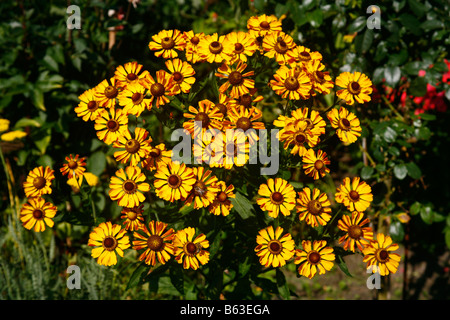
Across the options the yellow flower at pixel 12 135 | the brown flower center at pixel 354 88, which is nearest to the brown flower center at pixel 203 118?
the brown flower center at pixel 354 88

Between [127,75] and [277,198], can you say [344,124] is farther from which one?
[127,75]

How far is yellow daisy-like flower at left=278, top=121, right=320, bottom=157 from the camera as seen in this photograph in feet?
3.73

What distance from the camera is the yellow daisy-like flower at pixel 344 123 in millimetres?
1203

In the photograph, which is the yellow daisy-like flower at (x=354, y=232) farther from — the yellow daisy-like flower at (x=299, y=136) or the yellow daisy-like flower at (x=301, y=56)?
the yellow daisy-like flower at (x=301, y=56)

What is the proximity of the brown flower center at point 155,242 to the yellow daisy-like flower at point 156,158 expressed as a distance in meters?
0.23

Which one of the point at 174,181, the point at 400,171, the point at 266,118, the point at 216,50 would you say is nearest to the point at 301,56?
the point at 216,50

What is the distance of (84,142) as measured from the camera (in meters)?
2.39

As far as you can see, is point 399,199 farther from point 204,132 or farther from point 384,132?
point 204,132

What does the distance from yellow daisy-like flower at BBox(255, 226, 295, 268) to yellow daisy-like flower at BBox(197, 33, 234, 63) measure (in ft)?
1.99

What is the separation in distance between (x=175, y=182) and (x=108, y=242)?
29 centimetres

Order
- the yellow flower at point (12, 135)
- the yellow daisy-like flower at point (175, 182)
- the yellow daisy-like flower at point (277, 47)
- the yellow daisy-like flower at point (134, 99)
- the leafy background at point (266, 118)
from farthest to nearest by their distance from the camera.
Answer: the yellow flower at point (12, 135), the leafy background at point (266, 118), the yellow daisy-like flower at point (277, 47), the yellow daisy-like flower at point (134, 99), the yellow daisy-like flower at point (175, 182)

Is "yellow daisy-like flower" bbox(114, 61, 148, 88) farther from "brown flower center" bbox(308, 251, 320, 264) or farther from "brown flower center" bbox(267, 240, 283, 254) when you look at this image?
"brown flower center" bbox(308, 251, 320, 264)
